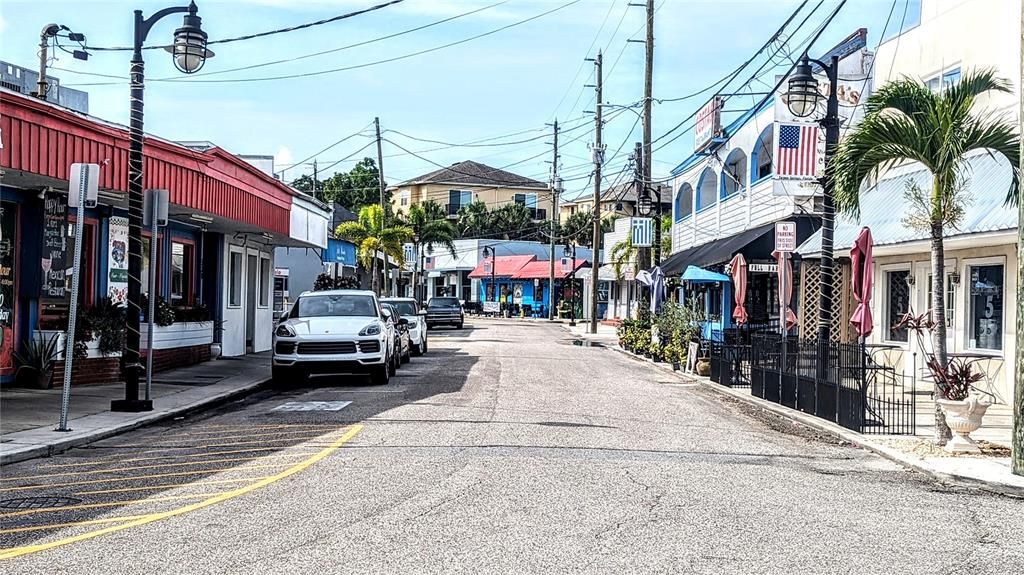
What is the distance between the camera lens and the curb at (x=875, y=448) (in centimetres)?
983

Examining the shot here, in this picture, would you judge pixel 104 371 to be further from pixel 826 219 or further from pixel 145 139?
pixel 826 219

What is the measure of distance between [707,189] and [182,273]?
2011 cm

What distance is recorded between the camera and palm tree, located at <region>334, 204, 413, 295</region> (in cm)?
4766

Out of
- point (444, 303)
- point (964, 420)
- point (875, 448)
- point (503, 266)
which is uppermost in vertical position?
point (503, 266)

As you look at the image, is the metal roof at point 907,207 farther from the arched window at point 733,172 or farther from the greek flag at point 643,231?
the greek flag at point 643,231

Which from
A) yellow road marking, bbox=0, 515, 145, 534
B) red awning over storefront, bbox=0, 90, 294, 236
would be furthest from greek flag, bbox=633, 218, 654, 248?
yellow road marking, bbox=0, 515, 145, 534

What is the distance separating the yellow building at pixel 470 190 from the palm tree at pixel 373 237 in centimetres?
4510

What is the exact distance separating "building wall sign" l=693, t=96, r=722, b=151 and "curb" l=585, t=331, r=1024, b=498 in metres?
13.3

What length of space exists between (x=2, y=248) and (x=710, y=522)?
1245 centimetres

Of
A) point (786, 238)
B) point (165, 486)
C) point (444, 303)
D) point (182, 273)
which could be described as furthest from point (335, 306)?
point (444, 303)

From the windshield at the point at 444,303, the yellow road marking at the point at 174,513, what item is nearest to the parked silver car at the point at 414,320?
the yellow road marking at the point at 174,513

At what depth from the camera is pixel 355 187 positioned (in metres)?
95.2

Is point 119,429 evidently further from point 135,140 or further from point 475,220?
point 475,220

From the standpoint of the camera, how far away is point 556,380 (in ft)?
68.3
